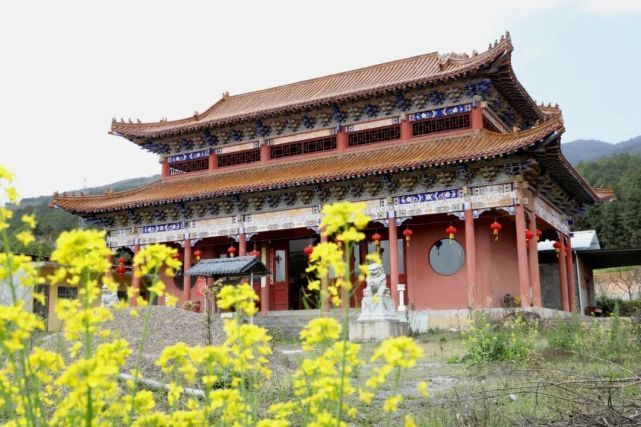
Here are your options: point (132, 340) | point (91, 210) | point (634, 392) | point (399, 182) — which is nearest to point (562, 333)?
point (634, 392)

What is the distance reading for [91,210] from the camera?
878 inches

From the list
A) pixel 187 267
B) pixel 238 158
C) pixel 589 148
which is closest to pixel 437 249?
pixel 238 158

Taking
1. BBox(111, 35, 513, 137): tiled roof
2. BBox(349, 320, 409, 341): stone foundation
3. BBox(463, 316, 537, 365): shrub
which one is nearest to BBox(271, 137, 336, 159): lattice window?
BBox(111, 35, 513, 137): tiled roof

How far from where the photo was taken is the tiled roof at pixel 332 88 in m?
17.5

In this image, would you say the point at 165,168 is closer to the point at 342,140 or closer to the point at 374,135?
the point at 342,140

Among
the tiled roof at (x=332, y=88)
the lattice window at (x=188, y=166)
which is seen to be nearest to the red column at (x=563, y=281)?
the tiled roof at (x=332, y=88)

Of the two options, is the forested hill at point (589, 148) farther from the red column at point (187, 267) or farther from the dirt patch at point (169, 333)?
the dirt patch at point (169, 333)

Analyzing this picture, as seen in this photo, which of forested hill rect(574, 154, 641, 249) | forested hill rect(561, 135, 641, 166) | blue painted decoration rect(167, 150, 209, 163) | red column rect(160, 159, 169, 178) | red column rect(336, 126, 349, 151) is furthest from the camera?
forested hill rect(561, 135, 641, 166)

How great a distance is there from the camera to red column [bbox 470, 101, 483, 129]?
17844 millimetres

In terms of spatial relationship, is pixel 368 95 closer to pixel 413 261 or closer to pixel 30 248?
Result: pixel 413 261

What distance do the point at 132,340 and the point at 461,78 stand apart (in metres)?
11.8

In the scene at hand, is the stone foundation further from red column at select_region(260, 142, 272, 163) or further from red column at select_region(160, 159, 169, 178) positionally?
red column at select_region(160, 159, 169, 178)

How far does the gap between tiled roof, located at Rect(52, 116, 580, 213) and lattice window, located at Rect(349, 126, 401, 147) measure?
0.30m

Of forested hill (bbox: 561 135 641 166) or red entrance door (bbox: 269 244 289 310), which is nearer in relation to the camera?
red entrance door (bbox: 269 244 289 310)
